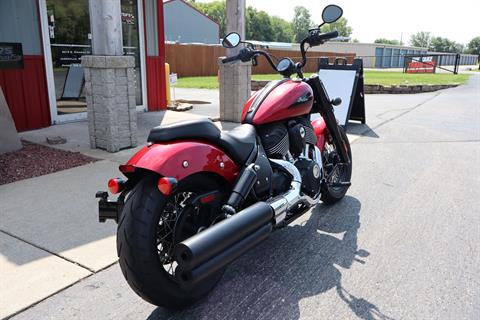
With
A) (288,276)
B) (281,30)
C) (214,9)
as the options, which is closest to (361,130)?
(288,276)

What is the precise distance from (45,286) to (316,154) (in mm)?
2345

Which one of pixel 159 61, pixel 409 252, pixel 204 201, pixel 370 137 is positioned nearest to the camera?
pixel 204 201

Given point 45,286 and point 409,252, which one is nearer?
point 45,286

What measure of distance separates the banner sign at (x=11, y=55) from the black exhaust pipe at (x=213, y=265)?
20.9ft

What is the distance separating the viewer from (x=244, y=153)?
2.88 m

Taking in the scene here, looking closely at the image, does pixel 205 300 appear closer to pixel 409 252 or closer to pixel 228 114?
pixel 409 252

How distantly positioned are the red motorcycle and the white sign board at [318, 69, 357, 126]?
187 inches

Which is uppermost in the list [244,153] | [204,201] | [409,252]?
[244,153]

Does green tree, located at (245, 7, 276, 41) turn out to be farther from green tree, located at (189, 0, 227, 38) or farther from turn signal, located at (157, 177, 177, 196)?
turn signal, located at (157, 177, 177, 196)

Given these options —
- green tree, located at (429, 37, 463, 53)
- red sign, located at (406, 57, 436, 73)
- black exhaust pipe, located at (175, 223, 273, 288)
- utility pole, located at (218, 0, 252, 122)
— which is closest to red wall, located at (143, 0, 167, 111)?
utility pole, located at (218, 0, 252, 122)

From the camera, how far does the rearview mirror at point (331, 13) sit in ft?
12.2

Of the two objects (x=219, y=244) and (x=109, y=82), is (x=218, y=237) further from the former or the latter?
(x=109, y=82)

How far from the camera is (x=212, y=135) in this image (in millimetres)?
2682

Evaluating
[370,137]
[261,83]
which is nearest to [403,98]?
[261,83]
